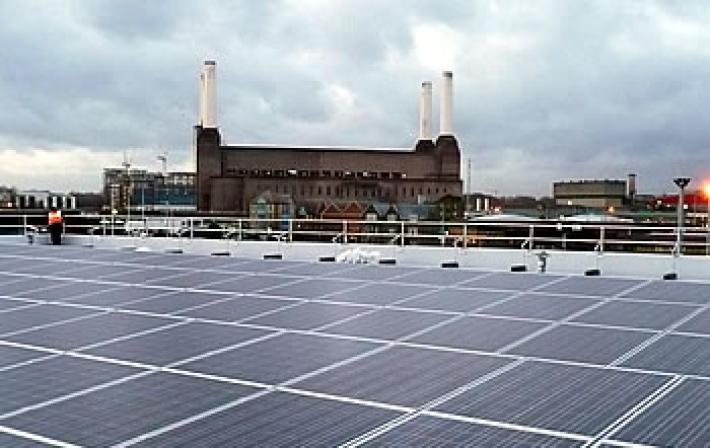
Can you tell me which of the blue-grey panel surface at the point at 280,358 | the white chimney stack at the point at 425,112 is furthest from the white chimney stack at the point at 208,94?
the blue-grey panel surface at the point at 280,358

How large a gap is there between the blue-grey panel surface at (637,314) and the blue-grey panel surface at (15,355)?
5.47m

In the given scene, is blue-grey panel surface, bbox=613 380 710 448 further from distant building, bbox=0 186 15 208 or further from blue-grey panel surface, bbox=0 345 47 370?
distant building, bbox=0 186 15 208

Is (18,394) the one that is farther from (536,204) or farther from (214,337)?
(536,204)

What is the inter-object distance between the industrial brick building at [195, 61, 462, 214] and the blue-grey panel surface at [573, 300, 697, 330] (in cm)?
10544

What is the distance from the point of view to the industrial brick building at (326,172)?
12575 cm

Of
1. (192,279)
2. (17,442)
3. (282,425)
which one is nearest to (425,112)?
(192,279)

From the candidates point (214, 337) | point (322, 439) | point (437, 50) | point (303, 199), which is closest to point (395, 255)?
point (214, 337)

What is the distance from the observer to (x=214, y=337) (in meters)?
7.64

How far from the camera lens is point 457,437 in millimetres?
4676

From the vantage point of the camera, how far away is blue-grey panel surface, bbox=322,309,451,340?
7727mm

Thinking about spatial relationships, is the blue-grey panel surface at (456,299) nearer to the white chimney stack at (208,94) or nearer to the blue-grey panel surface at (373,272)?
the blue-grey panel surface at (373,272)

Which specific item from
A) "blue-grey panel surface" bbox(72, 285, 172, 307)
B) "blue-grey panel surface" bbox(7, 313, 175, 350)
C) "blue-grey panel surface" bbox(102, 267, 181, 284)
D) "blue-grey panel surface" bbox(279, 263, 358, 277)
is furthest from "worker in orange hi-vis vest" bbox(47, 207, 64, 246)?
"blue-grey panel surface" bbox(7, 313, 175, 350)

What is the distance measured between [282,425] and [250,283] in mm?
6896

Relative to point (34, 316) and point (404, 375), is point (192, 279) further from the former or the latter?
point (404, 375)
